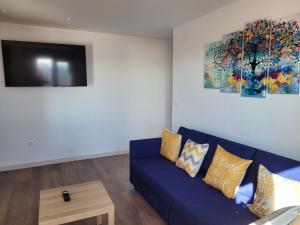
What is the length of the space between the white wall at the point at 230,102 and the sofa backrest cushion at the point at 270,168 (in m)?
0.30

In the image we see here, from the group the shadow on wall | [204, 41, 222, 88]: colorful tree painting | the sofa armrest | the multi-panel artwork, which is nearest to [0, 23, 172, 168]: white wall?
the shadow on wall

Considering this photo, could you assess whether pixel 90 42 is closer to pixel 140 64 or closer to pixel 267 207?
pixel 140 64

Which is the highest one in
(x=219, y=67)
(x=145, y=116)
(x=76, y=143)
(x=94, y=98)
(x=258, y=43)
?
(x=258, y=43)

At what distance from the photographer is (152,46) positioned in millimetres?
4742

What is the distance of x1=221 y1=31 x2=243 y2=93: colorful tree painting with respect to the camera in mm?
2576

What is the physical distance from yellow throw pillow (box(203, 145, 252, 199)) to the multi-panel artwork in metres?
0.76

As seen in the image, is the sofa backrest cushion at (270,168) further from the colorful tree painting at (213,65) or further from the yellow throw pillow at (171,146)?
the colorful tree painting at (213,65)

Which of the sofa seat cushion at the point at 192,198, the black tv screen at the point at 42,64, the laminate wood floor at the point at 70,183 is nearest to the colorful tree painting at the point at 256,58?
the sofa seat cushion at the point at 192,198

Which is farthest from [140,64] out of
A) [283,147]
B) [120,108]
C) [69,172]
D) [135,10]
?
[283,147]

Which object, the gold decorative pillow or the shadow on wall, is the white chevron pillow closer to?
the gold decorative pillow

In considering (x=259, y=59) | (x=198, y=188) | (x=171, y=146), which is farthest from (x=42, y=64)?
(x=259, y=59)

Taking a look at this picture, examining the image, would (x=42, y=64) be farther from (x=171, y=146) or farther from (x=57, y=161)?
(x=171, y=146)

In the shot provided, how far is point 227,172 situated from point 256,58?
1.23 meters

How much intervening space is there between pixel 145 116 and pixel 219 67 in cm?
232
